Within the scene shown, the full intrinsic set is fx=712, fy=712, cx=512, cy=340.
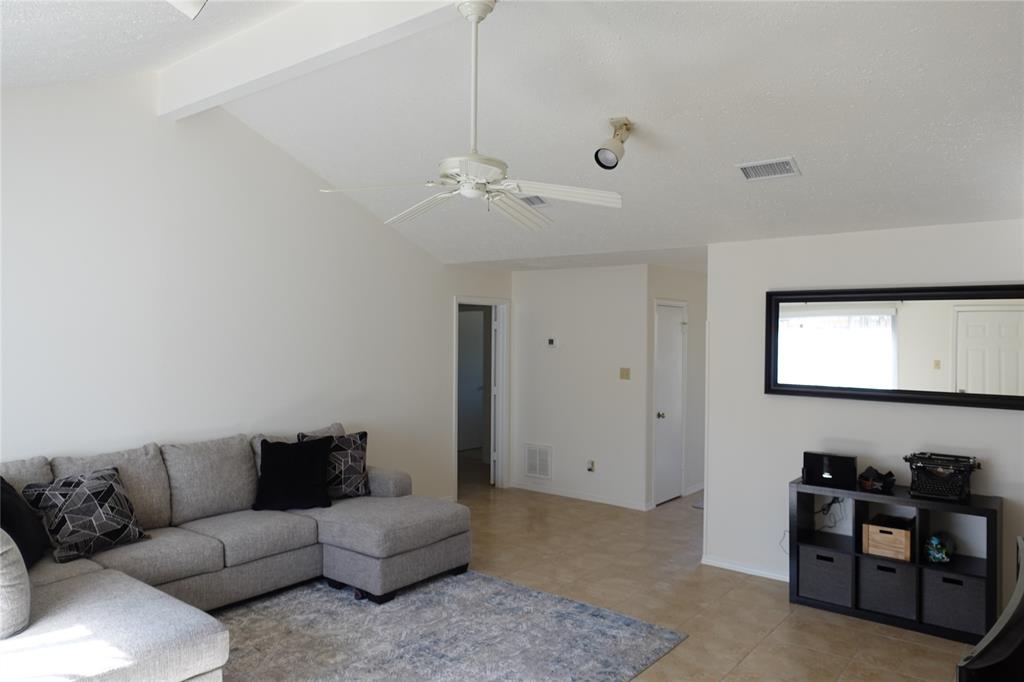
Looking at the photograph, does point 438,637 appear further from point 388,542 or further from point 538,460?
point 538,460

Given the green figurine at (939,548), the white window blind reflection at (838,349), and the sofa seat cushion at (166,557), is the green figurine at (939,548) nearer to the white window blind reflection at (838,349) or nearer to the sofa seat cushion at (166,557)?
the white window blind reflection at (838,349)

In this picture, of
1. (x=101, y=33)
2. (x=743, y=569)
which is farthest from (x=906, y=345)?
(x=101, y=33)

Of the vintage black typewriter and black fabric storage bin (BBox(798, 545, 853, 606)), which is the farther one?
black fabric storage bin (BBox(798, 545, 853, 606))

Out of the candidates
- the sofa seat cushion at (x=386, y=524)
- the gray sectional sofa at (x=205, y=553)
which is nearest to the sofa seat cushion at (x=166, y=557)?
the gray sectional sofa at (x=205, y=553)

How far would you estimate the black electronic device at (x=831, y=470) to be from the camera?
13.8ft

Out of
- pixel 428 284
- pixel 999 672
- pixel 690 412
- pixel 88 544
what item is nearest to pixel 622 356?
pixel 690 412

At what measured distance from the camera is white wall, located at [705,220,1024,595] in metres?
3.97

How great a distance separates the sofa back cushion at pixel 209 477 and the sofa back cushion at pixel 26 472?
65 centimetres

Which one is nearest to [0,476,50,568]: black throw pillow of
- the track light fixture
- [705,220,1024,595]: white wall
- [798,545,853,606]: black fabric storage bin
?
the track light fixture

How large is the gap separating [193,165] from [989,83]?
14.5ft

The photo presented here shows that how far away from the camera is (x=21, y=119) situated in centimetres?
387

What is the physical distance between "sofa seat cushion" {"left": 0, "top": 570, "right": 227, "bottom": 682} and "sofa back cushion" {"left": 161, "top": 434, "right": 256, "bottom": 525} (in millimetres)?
1177

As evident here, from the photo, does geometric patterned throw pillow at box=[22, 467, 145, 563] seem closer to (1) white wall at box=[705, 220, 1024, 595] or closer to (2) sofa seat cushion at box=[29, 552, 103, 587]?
(2) sofa seat cushion at box=[29, 552, 103, 587]

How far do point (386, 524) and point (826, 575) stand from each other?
8.63 feet
